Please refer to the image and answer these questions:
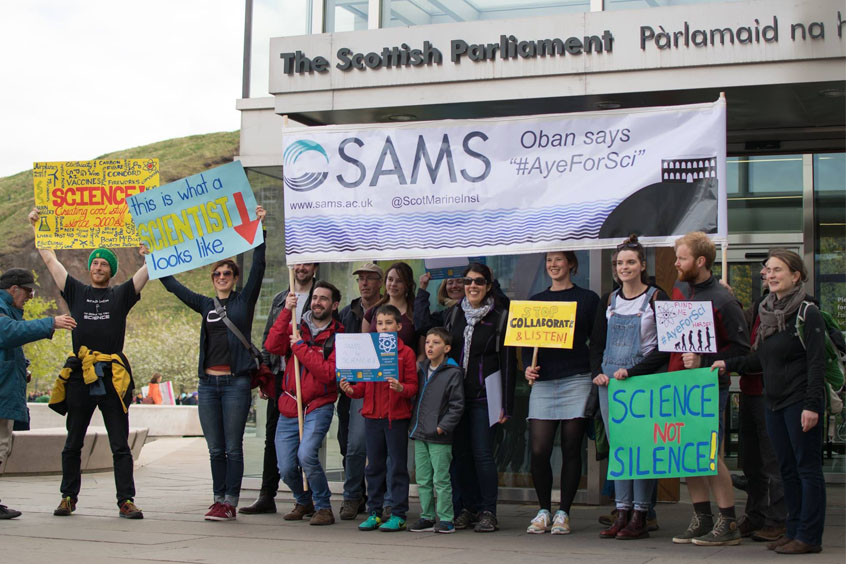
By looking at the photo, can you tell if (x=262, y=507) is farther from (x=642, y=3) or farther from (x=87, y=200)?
(x=642, y=3)

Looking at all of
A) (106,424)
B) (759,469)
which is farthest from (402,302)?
(759,469)

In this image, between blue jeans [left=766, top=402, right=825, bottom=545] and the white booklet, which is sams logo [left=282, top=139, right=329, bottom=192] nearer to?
the white booklet

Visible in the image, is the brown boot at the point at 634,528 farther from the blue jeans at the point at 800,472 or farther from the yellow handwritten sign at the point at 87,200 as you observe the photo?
the yellow handwritten sign at the point at 87,200

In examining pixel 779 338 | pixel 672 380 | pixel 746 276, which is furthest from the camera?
pixel 746 276

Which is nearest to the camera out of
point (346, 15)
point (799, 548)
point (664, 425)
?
point (799, 548)

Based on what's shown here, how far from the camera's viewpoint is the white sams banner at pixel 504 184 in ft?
26.2

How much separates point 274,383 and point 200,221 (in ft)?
4.83

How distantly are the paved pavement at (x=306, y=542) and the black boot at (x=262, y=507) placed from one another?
0.20m

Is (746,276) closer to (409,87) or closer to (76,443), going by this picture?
(409,87)

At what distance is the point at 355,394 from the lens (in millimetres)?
8484

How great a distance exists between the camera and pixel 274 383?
30.5 ft

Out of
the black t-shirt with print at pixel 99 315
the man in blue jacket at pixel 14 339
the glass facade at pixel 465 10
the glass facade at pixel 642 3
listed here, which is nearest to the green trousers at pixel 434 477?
the black t-shirt with print at pixel 99 315

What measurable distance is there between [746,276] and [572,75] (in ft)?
15.4

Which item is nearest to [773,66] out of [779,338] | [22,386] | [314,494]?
[779,338]
